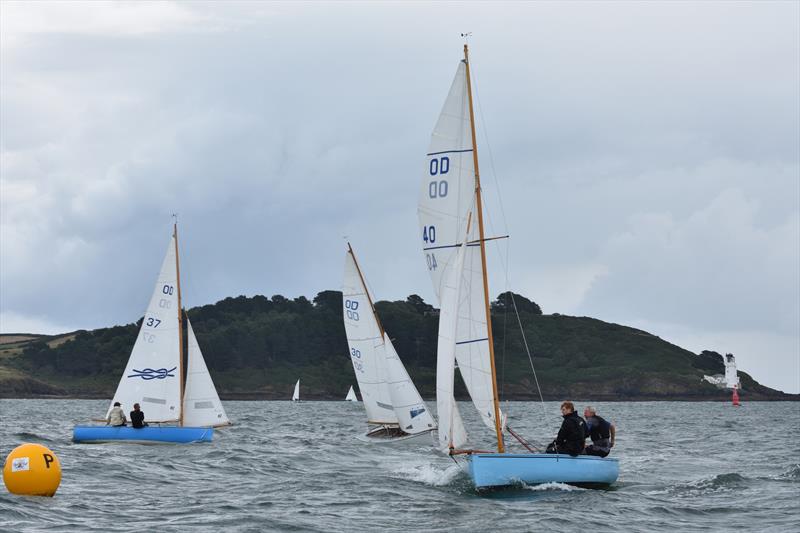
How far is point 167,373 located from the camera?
4216 cm

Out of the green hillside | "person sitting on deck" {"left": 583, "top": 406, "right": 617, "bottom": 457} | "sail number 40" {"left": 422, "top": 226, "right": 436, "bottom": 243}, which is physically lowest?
"person sitting on deck" {"left": 583, "top": 406, "right": 617, "bottom": 457}

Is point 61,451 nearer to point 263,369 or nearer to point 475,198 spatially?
point 475,198

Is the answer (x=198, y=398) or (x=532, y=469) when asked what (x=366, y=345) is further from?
(x=532, y=469)

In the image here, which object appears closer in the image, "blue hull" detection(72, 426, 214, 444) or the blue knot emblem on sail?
"blue hull" detection(72, 426, 214, 444)

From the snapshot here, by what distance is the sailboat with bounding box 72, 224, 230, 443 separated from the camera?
1654 inches

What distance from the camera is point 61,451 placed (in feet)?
118

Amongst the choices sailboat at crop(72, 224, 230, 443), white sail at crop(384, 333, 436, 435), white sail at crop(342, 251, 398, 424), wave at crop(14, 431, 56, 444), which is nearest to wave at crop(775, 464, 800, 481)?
white sail at crop(384, 333, 436, 435)

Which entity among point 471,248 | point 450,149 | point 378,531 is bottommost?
point 378,531

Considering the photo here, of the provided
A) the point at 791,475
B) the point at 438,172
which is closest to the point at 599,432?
the point at 438,172

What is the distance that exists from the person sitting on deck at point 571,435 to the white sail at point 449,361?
2257mm

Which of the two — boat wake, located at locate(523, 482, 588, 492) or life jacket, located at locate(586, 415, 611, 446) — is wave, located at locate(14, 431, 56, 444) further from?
life jacket, located at locate(586, 415, 611, 446)

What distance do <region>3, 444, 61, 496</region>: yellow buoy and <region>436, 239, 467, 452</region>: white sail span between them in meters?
8.54

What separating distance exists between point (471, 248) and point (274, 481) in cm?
808

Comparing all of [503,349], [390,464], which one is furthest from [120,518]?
[503,349]
